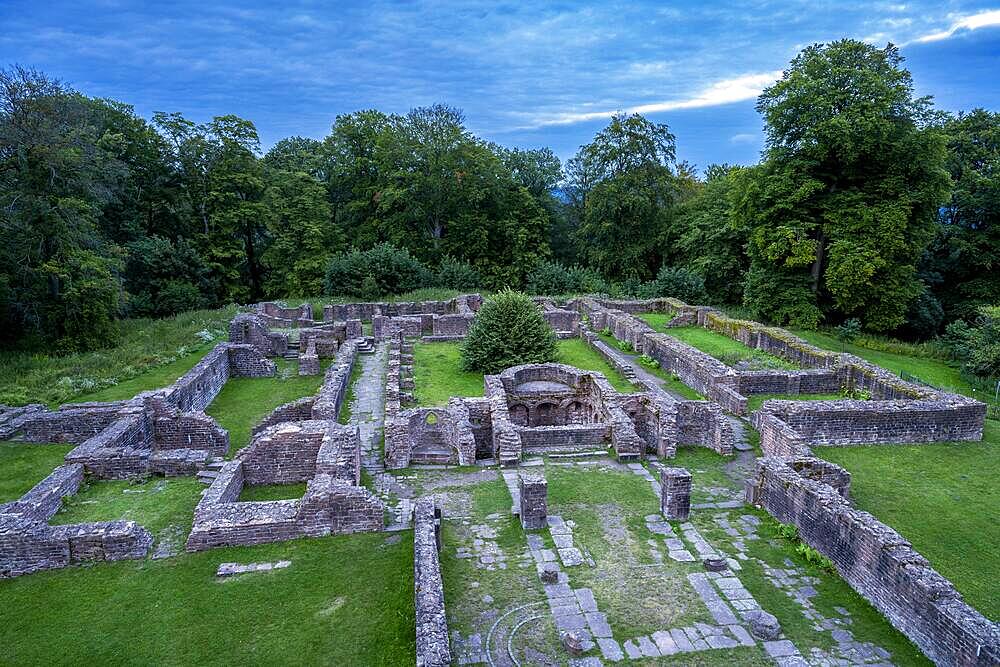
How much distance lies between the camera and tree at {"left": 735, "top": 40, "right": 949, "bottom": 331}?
24125mm

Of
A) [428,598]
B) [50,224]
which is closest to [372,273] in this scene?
[50,224]

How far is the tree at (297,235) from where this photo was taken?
38656mm

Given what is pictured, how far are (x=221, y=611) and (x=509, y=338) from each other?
499 inches

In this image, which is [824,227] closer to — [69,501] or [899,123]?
[899,123]

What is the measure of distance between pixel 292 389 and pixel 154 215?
90.1 ft

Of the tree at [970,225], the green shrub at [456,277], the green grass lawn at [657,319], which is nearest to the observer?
the green grass lawn at [657,319]

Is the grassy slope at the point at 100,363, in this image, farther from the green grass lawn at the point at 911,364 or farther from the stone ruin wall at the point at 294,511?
the green grass lawn at the point at 911,364

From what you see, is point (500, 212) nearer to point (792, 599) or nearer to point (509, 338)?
point (509, 338)

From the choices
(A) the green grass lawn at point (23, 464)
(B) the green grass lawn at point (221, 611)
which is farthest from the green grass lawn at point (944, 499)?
(A) the green grass lawn at point (23, 464)

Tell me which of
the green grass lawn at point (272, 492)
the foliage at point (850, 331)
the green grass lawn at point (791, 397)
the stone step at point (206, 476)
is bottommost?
the green grass lawn at point (272, 492)

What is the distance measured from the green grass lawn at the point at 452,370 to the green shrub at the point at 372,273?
487 inches

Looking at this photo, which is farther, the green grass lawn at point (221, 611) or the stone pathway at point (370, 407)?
the stone pathway at point (370, 407)

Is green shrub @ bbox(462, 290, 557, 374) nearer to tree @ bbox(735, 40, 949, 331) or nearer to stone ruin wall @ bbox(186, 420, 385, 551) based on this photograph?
stone ruin wall @ bbox(186, 420, 385, 551)

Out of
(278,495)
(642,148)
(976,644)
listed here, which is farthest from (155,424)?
(642,148)
